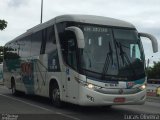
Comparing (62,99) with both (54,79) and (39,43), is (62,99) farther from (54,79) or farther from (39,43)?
(39,43)

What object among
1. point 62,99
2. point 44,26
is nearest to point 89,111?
point 62,99

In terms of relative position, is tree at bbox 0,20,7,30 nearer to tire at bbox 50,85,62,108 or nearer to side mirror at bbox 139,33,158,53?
tire at bbox 50,85,62,108

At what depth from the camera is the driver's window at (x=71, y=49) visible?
1446cm

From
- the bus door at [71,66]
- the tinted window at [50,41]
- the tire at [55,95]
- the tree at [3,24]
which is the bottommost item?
the tire at [55,95]

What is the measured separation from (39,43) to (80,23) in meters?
4.60

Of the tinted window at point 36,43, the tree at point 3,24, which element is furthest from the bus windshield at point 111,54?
the tree at point 3,24

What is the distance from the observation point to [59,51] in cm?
1570

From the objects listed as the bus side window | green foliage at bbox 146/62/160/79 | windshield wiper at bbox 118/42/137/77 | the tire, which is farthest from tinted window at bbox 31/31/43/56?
green foliage at bbox 146/62/160/79

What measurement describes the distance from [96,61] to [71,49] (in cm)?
108

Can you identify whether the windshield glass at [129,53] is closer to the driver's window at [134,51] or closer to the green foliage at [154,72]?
the driver's window at [134,51]

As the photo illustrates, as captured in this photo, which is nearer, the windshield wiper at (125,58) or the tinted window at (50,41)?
the windshield wiper at (125,58)

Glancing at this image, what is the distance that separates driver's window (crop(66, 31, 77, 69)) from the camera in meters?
14.5

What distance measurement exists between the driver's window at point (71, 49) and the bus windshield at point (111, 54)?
40 centimetres

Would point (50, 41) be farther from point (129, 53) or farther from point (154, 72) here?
point (154, 72)
